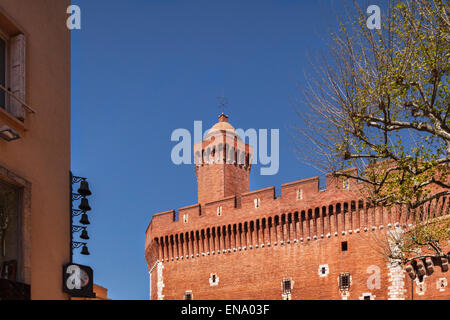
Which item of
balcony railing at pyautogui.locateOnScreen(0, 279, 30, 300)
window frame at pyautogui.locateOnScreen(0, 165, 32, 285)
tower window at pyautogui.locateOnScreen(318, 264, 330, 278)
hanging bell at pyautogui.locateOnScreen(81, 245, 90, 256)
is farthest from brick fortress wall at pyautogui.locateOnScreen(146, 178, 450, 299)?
balcony railing at pyautogui.locateOnScreen(0, 279, 30, 300)

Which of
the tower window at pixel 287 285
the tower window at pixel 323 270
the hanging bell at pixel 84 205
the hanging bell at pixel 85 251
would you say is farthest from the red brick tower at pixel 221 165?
the hanging bell at pixel 84 205

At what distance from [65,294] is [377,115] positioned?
6.47 meters

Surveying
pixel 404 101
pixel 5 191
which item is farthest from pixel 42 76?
pixel 404 101

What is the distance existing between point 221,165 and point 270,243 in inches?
317

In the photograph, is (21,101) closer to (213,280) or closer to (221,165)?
(213,280)

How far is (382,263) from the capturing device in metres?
28.6

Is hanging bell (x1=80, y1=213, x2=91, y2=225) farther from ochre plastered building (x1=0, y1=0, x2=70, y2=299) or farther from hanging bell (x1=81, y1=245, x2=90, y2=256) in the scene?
ochre plastered building (x1=0, y1=0, x2=70, y2=299)

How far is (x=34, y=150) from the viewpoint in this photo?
8055 mm

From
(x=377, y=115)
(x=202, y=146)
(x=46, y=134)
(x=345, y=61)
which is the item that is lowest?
(x=46, y=134)

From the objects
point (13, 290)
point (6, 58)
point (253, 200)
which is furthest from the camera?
point (253, 200)

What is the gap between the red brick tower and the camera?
128 feet

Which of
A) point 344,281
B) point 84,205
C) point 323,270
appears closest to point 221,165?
point 323,270
